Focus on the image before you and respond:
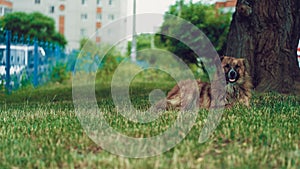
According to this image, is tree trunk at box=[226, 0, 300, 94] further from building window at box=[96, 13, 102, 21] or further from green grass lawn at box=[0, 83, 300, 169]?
A: building window at box=[96, 13, 102, 21]

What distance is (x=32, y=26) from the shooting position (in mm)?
40281

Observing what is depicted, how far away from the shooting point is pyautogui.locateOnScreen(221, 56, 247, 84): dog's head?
23.5 feet

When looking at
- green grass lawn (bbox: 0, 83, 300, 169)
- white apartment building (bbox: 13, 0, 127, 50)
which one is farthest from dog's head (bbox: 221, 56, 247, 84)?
white apartment building (bbox: 13, 0, 127, 50)

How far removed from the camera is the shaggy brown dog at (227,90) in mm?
7227

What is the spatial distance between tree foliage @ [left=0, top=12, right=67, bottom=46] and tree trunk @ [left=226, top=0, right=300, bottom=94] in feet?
102

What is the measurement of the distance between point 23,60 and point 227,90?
9882 mm

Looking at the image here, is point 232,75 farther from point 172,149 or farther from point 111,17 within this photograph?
point 111,17

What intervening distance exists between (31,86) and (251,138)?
1230 centimetres

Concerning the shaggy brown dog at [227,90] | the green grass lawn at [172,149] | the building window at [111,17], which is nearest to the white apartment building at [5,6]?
the building window at [111,17]

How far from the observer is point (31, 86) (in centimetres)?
1620

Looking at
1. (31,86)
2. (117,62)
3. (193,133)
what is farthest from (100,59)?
(193,133)

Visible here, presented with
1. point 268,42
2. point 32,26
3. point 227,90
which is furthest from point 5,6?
point 227,90

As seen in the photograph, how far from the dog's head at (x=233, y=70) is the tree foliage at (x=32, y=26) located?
3346 centimetres

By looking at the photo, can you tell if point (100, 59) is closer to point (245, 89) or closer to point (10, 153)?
point (245, 89)
